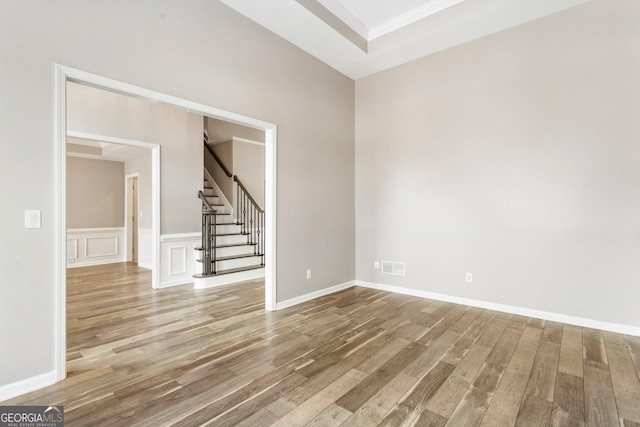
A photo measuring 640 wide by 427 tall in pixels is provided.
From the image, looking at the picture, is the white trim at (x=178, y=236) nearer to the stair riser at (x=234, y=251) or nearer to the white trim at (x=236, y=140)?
the stair riser at (x=234, y=251)

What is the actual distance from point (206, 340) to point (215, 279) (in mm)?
2265

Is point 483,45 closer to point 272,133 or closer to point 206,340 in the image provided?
point 272,133

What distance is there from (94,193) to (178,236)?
406 centimetres

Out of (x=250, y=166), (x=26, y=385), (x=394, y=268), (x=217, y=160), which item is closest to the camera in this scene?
(x=26, y=385)

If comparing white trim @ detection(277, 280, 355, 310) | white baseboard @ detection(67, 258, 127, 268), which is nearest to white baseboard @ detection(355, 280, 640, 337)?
white trim @ detection(277, 280, 355, 310)

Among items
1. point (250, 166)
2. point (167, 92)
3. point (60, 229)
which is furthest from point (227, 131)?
point (60, 229)

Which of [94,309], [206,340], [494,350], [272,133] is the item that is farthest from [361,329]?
[94,309]

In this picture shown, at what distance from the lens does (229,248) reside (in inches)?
224

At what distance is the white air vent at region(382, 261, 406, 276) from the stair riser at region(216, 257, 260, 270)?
8.30 feet

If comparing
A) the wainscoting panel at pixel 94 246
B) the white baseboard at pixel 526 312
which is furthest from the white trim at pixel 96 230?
the white baseboard at pixel 526 312

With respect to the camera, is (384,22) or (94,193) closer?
(384,22)

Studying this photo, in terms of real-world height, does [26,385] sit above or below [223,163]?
below

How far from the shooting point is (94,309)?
3773 millimetres

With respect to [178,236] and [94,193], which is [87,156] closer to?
[94,193]
